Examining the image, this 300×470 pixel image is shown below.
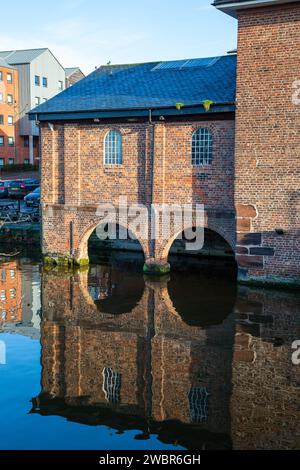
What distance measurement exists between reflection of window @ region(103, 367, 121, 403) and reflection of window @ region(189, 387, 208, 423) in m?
1.29

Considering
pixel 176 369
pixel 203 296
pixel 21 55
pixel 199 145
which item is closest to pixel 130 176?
pixel 199 145

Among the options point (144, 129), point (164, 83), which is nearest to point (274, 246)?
point (144, 129)

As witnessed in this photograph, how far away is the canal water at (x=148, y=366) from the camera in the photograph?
8.19m

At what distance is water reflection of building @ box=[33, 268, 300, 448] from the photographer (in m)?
8.46

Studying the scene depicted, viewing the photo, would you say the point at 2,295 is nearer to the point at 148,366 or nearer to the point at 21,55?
the point at 148,366

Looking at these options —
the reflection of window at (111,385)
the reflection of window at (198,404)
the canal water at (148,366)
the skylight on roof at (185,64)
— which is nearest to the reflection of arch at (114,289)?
the canal water at (148,366)

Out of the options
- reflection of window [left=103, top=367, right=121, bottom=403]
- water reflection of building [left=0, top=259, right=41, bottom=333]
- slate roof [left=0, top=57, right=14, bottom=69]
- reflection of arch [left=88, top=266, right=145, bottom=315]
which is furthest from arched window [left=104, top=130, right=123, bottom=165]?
slate roof [left=0, top=57, right=14, bottom=69]

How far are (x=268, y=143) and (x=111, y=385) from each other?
30.2ft

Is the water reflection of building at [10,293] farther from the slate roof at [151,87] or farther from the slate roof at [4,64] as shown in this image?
the slate roof at [4,64]

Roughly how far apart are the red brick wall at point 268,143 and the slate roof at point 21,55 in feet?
Result: 129

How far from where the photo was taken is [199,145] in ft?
58.2

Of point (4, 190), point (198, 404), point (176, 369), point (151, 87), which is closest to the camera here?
point (198, 404)

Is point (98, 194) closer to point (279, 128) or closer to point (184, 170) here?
point (184, 170)
